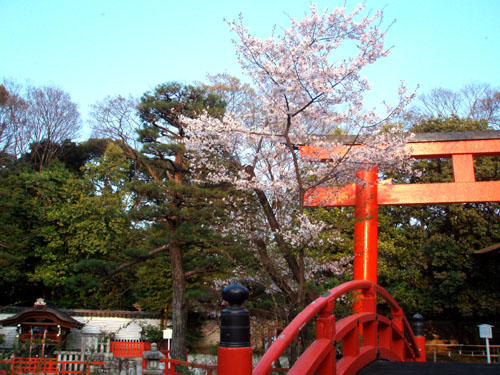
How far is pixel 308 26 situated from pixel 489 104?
1583 cm

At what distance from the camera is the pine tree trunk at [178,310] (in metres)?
12.9

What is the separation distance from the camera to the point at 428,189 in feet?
27.1

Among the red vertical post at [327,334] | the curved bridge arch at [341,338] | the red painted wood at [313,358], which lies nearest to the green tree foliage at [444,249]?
the curved bridge arch at [341,338]

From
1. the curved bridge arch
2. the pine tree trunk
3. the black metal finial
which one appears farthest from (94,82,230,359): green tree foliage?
the black metal finial

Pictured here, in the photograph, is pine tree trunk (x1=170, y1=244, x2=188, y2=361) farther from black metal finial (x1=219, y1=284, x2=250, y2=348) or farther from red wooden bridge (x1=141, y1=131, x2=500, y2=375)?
black metal finial (x1=219, y1=284, x2=250, y2=348)

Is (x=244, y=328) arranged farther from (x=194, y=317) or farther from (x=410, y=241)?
(x=194, y=317)

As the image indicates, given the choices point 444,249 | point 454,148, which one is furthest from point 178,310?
point 444,249

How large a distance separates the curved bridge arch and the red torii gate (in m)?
3.41

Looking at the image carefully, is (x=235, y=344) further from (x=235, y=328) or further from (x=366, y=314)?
(x=366, y=314)

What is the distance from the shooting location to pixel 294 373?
2426 millimetres

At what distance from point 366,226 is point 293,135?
94.2 inches

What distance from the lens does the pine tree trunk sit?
12.9 meters

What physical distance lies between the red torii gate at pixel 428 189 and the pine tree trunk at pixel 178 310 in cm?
652

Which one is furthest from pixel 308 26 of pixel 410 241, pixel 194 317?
pixel 194 317
